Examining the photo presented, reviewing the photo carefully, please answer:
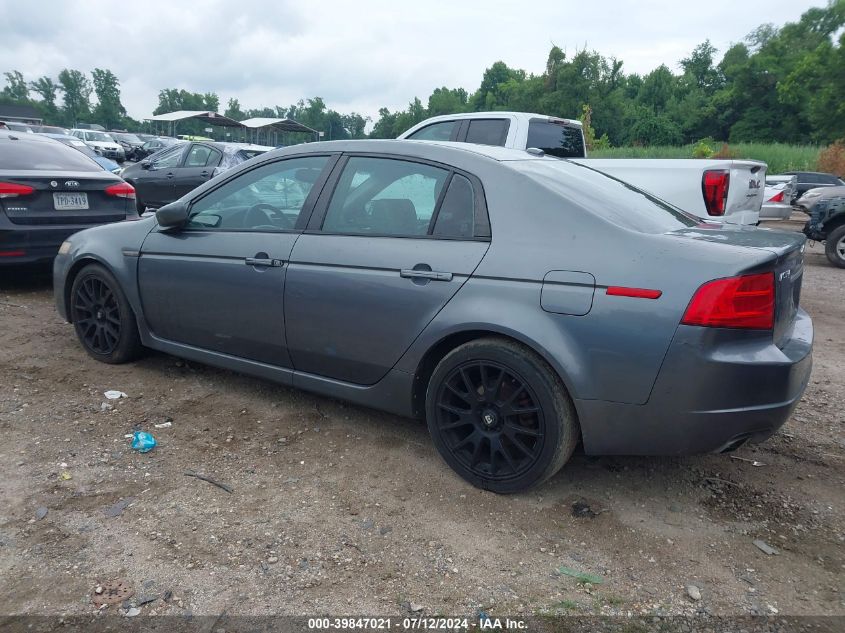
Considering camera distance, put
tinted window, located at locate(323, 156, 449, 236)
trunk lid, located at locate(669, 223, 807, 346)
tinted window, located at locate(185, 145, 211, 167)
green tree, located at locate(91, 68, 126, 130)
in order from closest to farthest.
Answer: trunk lid, located at locate(669, 223, 807, 346) → tinted window, located at locate(323, 156, 449, 236) → tinted window, located at locate(185, 145, 211, 167) → green tree, located at locate(91, 68, 126, 130)

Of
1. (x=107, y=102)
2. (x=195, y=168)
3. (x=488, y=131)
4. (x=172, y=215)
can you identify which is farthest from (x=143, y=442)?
(x=107, y=102)

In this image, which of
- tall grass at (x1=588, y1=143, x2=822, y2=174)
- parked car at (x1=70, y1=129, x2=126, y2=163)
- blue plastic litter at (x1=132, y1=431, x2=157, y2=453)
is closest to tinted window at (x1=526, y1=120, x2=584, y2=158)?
blue plastic litter at (x1=132, y1=431, x2=157, y2=453)

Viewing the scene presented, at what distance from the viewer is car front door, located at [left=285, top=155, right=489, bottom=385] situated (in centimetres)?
304

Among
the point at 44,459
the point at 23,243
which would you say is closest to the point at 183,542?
the point at 44,459

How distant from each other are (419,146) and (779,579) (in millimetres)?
2482

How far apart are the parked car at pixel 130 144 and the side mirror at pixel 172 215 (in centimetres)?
3212

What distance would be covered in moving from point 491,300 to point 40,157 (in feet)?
19.4

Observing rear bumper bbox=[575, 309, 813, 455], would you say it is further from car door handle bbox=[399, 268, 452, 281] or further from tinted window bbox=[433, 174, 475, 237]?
tinted window bbox=[433, 174, 475, 237]

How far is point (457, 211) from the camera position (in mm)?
3090

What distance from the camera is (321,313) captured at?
3375mm

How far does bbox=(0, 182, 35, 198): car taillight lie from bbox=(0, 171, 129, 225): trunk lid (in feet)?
0.10

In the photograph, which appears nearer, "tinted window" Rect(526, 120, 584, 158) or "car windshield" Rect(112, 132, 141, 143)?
"tinted window" Rect(526, 120, 584, 158)

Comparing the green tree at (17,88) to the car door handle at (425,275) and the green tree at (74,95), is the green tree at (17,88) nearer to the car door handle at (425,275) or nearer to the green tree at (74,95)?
the green tree at (74,95)

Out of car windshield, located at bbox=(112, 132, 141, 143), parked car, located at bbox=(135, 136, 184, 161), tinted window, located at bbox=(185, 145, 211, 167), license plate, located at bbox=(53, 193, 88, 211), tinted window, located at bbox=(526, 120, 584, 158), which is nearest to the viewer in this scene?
license plate, located at bbox=(53, 193, 88, 211)
